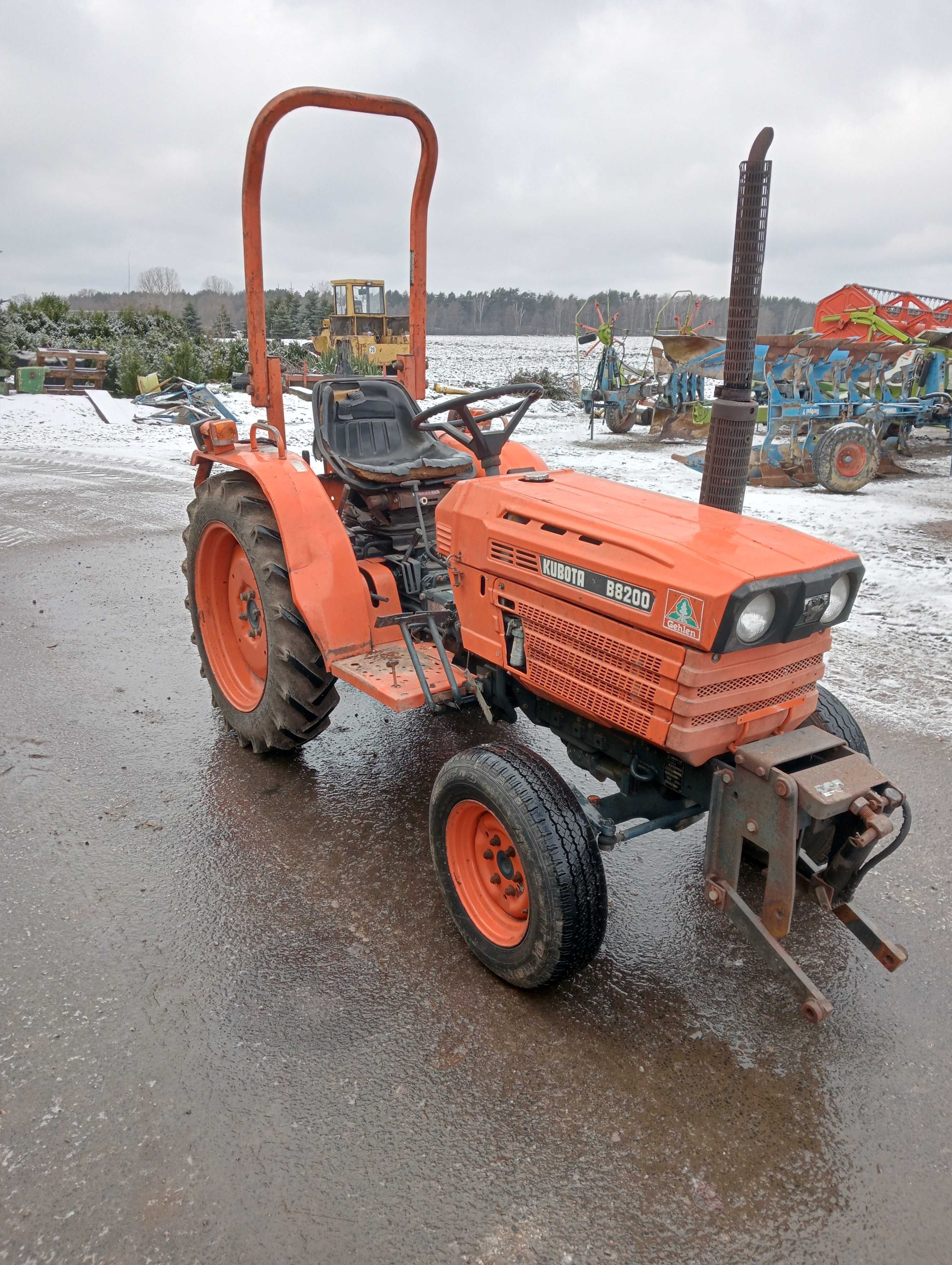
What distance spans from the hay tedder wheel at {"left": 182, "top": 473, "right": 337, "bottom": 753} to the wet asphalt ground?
1.09ft

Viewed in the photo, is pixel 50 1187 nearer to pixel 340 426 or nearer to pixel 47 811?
pixel 47 811

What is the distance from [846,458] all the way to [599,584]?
8187mm

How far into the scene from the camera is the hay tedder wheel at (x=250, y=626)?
319cm

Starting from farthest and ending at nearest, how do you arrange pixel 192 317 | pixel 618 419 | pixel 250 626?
pixel 192 317
pixel 618 419
pixel 250 626

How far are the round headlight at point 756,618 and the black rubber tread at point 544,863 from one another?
2.06 ft

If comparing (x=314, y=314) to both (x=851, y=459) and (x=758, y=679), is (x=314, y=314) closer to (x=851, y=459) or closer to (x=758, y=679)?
(x=851, y=459)

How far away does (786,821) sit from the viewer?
78.5 inches

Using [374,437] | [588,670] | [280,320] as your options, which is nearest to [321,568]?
[374,437]

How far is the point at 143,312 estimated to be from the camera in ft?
72.1

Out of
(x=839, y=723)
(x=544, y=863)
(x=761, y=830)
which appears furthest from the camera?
(x=839, y=723)

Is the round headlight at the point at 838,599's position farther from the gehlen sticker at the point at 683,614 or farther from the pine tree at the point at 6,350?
the pine tree at the point at 6,350

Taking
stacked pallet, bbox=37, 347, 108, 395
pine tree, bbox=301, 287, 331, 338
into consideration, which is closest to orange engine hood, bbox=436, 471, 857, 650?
stacked pallet, bbox=37, 347, 108, 395

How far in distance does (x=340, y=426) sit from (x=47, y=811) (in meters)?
1.92

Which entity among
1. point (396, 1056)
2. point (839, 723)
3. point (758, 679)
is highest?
point (758, 679)
